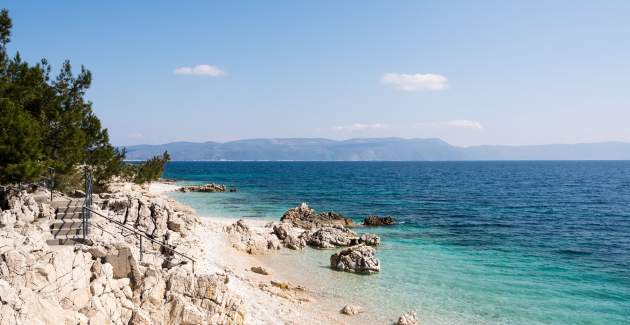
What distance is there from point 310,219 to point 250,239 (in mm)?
12653

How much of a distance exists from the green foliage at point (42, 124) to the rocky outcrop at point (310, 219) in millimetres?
19274

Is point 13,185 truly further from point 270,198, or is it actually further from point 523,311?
point 270,198

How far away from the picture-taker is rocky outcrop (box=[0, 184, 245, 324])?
37.0 ft

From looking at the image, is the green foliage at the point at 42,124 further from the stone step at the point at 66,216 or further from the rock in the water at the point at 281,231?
the rock in the water at the point at 281,231

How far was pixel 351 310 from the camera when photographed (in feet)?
67.8

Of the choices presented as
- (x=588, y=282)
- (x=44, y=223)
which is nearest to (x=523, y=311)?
(x=588, y=282)

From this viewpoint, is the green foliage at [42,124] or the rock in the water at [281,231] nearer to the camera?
the green foliage at [42,124]

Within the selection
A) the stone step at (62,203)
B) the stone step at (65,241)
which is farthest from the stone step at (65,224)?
the stone step at (62,203)

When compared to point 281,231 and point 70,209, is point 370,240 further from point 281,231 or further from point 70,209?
point 70,209

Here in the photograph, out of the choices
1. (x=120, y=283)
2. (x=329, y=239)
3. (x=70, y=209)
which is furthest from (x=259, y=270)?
(x=120, y=283)

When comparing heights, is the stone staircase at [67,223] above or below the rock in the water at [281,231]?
above

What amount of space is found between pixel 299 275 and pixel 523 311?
1262 centimetres

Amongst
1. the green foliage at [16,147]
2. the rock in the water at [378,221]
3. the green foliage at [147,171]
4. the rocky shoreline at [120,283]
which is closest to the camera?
the rocky shoreline at [120,283]

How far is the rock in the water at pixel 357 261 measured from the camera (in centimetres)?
2775
